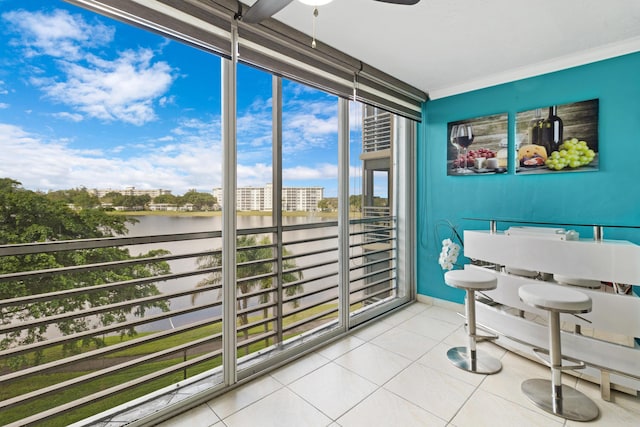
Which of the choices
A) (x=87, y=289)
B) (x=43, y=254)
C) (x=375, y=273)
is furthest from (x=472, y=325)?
(x=43, y=254)

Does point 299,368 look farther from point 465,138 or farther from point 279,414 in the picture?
point 465,138

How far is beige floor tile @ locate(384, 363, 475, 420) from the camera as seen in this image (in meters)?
1.93

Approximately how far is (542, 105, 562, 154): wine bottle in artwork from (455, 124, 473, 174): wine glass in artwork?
665mm

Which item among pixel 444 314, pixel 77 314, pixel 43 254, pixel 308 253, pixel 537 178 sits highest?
pixel 537 178

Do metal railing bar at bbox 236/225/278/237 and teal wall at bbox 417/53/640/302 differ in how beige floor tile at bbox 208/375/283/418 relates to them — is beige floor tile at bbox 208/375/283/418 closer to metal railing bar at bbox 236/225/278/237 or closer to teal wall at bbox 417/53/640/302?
metal railing bar at bbox 236/225/278/237

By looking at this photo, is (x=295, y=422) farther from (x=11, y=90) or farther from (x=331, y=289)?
(x=11, y=90)

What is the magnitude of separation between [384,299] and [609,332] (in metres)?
2.04

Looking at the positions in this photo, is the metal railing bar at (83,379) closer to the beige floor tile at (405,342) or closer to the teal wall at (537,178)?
the beige floor tile at (405,342)

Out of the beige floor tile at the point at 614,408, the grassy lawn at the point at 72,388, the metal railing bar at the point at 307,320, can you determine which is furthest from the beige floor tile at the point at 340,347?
the beige floor tile at the point at 614,408

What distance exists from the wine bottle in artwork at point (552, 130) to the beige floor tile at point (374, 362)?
2.35m

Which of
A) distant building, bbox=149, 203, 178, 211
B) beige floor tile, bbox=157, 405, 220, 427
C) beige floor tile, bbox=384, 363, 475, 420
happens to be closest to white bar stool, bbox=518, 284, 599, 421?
beige floor tile, bbox=384, 363, 475, 420

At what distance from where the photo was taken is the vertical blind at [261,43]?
1.60 meters

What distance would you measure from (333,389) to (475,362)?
1.19 meters

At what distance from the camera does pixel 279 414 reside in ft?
6.08
